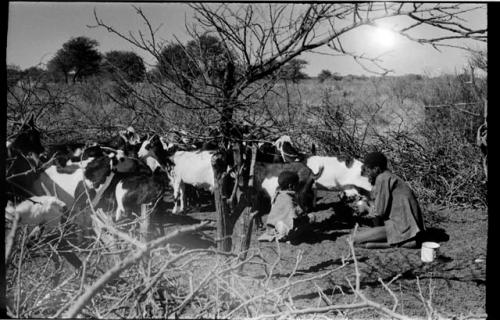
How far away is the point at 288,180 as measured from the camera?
21.2 feet

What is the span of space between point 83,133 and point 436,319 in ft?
26.2

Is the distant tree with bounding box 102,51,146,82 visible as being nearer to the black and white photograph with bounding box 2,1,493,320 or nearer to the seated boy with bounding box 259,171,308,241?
the black and white photograph with bounding box 2,1,493,320

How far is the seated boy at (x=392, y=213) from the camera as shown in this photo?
5.87 m

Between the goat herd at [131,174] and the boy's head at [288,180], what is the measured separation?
0.32 metres

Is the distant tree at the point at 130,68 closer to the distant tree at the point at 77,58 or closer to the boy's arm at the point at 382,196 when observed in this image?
the boy's arm at the point at 382,196

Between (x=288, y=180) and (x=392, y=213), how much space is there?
1.53 metres

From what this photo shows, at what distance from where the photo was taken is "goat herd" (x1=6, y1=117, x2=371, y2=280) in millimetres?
5018

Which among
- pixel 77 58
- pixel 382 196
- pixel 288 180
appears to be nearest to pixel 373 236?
pixel 382 196

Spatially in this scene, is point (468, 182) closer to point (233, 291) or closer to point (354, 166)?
point (354, 166)

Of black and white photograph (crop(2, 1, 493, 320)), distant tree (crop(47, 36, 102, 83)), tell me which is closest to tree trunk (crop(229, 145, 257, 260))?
black and white photograph (crop(2, 1, 493, 320))

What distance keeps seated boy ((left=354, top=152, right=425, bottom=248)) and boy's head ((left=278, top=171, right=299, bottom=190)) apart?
3.62 feet

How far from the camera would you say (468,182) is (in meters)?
7.27

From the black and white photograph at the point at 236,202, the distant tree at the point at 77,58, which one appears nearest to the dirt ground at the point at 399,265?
the black and white photograph at the point at 236,202
